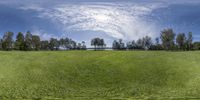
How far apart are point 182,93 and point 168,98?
7.03m

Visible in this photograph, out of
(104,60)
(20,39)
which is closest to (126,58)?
(104,60)

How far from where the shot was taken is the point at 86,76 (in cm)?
8256

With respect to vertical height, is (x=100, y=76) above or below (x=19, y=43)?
below

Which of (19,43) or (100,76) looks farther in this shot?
(19,43)

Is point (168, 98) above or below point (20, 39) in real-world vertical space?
below

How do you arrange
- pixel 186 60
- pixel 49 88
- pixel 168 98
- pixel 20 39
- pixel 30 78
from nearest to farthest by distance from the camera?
1. pixel 168 98
2. pixel 49 88
3. pixel 30 78
4. pixel 186 60
5. pixel 20 39

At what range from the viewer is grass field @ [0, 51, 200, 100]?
70250 mm

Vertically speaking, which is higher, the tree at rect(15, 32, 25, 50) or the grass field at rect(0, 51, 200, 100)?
the tree at rect(15, 32, 25, 50)

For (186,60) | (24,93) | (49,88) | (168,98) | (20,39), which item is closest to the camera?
(168,98)

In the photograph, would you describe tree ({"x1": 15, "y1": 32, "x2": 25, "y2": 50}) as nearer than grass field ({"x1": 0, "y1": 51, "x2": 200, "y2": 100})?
No

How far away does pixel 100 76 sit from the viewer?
8262cm

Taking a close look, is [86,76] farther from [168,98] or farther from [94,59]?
[168,98]

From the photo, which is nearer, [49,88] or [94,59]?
[49,88]

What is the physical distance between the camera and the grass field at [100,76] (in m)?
70.2
